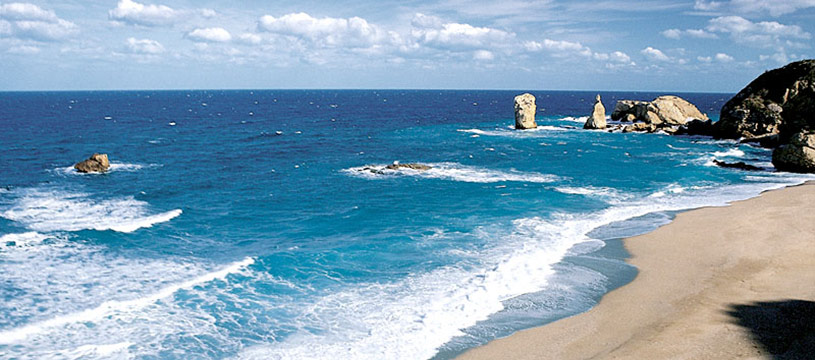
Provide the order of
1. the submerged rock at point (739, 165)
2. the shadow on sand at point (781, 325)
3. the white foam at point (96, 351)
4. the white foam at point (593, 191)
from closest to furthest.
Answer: the shadow on sand at point (781, 325)
the white foam at point (96, 351)
the white foam at point (593, 191)
the submerged rock at point (739, 165)

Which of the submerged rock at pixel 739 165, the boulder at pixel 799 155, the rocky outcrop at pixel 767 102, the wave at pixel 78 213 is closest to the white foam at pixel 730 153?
the rocky outcrop at pixel 767 102

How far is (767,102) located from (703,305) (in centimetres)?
6676

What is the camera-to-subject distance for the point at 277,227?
1357 inches

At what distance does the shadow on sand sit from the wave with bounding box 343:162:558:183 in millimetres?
29332

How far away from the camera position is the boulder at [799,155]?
4862cm

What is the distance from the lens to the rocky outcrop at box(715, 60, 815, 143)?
70.5 metres

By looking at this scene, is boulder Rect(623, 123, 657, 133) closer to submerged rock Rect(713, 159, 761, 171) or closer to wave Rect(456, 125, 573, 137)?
wave Rect(456, 125, 573, 137)

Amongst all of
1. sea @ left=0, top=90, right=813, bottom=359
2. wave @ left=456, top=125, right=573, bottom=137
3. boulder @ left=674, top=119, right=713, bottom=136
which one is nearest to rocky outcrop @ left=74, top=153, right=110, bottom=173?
sea @ left=0, top=90, right=813, bottom=359

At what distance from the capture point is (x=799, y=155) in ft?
161

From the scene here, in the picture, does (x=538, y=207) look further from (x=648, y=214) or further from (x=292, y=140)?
(x=292, y=140)

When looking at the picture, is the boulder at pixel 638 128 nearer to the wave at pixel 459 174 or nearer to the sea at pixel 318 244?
the sea at pixel 318 244

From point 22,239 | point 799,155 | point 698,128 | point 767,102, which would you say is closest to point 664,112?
point 698,128

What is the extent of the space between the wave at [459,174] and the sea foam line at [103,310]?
86.5 feet

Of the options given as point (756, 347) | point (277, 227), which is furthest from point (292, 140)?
point (756, 347)
